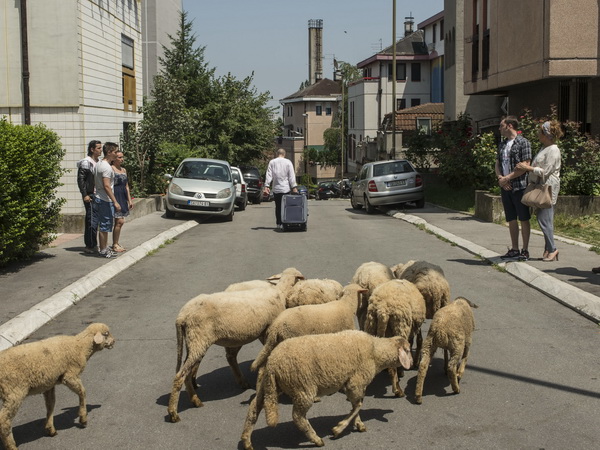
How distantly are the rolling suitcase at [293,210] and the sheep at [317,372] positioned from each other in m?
12.7

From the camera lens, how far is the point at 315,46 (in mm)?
116625

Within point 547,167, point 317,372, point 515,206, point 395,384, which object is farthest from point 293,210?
point 317,372

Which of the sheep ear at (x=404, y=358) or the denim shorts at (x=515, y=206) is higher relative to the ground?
the denim shorts at (x=515, y=206)

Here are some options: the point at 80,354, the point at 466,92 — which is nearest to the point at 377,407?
the point at 80,354

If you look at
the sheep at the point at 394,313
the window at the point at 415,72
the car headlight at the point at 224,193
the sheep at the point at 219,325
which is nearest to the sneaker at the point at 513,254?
the sheep at the point at 394,313

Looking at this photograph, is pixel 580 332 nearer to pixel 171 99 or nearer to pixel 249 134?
pixel 171 99

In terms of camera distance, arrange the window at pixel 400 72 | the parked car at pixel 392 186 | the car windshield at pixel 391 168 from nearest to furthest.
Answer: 1. the parked car at pixel 392 186
2. the car windshield at pixel 391 168
3. the window at pixel 400 72

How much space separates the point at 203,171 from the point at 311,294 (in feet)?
56.7

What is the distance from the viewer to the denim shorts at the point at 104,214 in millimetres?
13234

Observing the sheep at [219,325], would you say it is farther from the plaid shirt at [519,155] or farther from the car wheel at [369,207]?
the car wheel at [369,207]

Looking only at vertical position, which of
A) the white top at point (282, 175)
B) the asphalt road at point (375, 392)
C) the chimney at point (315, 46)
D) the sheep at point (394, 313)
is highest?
the chimney at point (315, 46)

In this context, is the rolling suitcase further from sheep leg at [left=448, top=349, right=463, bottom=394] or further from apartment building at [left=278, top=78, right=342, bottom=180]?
apartment building at [left=278, top=78, right=342, bottom=180]

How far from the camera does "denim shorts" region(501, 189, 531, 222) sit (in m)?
12.1

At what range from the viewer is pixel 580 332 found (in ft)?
27.2
